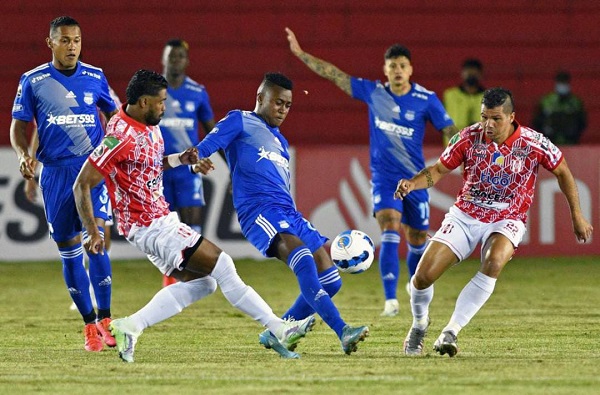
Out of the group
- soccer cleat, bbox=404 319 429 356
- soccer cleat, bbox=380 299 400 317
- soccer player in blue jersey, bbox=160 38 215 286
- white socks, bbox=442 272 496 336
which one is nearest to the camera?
white socks, bbox=442 272 496 336

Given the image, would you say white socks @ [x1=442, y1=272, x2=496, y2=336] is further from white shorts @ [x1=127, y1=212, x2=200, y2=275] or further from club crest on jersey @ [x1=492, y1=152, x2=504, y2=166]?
white shorts @ [x1=127, y1=212, x2=200, y2=275]

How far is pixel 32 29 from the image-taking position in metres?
18.2

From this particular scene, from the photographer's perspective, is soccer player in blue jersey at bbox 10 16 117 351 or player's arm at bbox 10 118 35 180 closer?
player's arm at bbox 10 118 35 180

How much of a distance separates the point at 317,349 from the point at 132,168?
5.90ft

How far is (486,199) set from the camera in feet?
29.1

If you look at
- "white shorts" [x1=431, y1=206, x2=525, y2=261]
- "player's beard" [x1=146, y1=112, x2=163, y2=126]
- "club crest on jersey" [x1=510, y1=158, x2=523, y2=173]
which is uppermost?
"player's beard" [x1=146, y1=112, x2=163, y2=126]

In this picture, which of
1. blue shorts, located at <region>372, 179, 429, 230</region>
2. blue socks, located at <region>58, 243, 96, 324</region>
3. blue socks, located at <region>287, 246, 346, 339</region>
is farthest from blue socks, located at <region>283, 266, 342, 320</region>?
blue shorts, located at <region>372, 179, 429, 230</region>

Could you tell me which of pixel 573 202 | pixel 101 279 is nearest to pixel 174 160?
pixel 101 279

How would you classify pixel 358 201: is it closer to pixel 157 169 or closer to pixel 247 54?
pixel 247 54

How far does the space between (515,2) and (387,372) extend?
39.4ft

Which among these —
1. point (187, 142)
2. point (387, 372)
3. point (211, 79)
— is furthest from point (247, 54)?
point (387, 372)

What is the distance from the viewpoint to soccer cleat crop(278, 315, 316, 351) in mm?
8266

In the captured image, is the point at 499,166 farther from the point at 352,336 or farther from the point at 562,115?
the point at 562,115

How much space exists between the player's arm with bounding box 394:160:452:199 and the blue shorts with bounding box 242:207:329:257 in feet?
2.02
